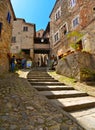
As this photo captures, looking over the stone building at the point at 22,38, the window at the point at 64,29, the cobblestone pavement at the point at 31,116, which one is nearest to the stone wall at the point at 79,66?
the cobblestone pavement at the point at 31,116

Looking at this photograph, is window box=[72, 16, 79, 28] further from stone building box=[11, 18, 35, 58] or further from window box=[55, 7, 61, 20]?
stone building box=[11, 18, 35, 58]

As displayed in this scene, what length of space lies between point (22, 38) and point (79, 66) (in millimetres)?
18407

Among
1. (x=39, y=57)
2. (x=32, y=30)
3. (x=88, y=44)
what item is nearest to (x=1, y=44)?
(x=88, y=44)

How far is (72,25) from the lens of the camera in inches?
633

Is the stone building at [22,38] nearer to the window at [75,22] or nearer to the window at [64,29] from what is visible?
the window at [64,29]

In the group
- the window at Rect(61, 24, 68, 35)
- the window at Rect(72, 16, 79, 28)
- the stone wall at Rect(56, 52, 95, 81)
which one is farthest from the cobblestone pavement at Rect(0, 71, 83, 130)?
the window at Rect(61, 24, 68, 35)

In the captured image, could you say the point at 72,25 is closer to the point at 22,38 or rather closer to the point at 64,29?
the point at 64,29

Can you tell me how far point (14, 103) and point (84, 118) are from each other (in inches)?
76.9

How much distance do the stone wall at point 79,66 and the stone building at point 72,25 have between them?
71.6 inches

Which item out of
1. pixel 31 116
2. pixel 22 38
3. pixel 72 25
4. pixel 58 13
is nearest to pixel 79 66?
pixel 31 116

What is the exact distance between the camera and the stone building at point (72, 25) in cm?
1259

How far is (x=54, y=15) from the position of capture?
70.7 ft

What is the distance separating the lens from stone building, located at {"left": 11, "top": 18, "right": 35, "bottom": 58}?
24.0 metres

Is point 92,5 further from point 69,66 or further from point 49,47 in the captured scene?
point 49,47
